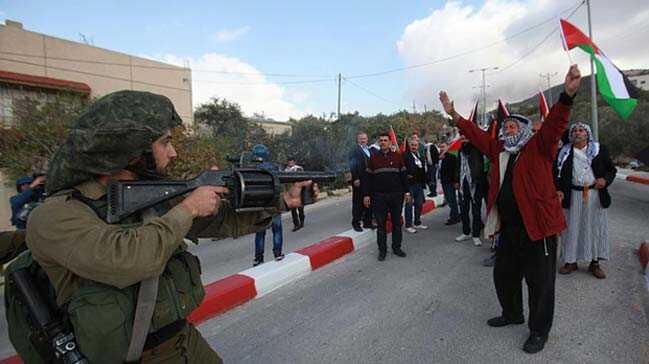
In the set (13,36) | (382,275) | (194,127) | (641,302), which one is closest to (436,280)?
(382,275)

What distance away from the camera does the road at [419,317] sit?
9.45 ft

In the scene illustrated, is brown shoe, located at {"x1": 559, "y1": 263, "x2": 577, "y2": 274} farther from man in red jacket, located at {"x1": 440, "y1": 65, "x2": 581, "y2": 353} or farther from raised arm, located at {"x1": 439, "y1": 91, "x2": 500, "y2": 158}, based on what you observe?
raised arm, located at {"x1": 439, "y1": 91, "x2": 500, "y2": 158}

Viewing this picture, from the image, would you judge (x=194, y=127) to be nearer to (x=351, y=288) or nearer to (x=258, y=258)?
(x=258, y=258)

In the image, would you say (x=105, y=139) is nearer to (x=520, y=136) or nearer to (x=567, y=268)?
(x=520, y=136)

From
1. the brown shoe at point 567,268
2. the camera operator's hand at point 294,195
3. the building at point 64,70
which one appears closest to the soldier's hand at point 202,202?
Result: the camera operator's hand at point 294,195

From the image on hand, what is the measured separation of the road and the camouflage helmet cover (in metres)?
2.07

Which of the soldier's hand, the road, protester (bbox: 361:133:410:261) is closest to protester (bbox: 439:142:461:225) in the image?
protester (bbox: 361:133:410:261)

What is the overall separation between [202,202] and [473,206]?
201 inches

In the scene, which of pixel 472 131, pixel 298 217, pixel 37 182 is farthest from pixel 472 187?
pixel 37 182

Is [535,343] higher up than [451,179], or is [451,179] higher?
[451,179]

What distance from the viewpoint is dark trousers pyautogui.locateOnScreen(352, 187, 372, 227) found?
22.6ft

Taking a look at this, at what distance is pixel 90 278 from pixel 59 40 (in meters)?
17.4

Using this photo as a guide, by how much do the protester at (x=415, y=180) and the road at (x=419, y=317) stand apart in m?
1.51

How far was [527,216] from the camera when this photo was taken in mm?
2928
